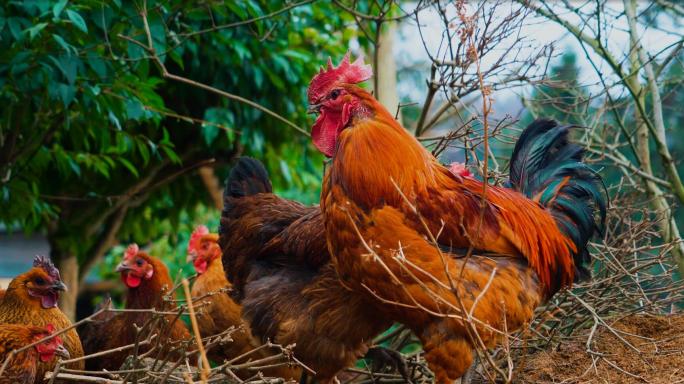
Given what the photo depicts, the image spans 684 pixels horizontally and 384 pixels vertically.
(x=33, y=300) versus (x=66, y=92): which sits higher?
(x=66, y=92)

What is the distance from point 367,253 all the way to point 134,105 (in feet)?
6.45

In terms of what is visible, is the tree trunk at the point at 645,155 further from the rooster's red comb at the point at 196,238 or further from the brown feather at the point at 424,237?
the rooster's red comb at the point at 196,238

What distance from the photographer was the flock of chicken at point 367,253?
351 centimetres

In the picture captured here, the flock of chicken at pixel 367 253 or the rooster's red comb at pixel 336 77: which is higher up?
the rooster's red comb at pixel 336 77

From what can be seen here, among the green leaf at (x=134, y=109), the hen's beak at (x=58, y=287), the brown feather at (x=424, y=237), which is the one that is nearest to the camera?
the brown feather at (x=424, y=237)

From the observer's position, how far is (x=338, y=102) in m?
3.86

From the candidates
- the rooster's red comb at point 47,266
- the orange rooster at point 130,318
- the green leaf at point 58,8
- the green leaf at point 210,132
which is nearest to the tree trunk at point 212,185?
the green leaf at point 210,132

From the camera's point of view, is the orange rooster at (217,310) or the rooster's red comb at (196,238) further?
the rooster's red comb at (196,238)

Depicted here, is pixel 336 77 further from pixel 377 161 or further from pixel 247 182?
pixel 247 182

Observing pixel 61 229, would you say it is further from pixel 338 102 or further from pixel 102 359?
pixel 338 102

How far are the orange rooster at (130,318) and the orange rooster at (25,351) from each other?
29.7 inches

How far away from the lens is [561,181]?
429cm

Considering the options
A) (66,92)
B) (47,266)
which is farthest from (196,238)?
(66,92)

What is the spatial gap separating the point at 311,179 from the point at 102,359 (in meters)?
3.77
